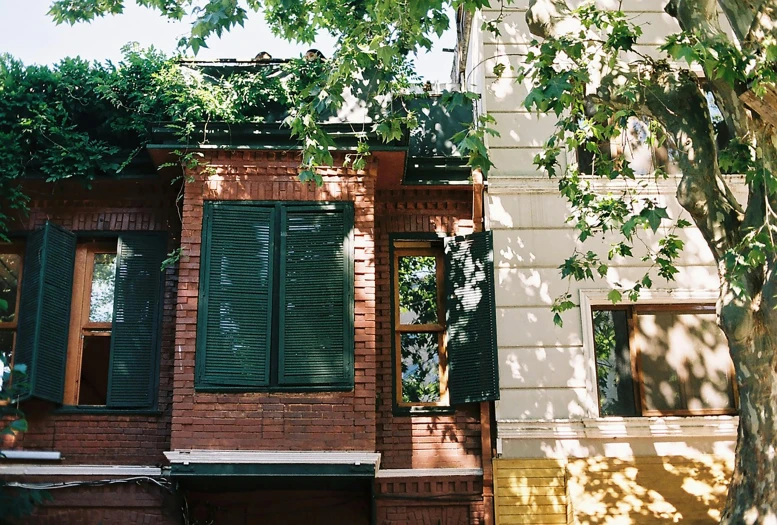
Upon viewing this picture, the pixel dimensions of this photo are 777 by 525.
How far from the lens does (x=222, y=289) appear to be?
1188cm

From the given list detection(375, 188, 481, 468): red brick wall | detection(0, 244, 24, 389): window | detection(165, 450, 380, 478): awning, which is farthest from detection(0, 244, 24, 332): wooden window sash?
detection(375, 188, 481, 468): red brick wall

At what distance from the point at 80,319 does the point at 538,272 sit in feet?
20.4

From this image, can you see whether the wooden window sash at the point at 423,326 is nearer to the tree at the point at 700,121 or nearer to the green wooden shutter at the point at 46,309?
the tree at the point at 700,121

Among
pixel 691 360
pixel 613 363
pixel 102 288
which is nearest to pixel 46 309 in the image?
pixel 102 288

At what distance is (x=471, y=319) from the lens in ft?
41.3

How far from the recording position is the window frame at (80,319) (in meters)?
12.4

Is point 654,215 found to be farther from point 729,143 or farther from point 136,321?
point 136,321

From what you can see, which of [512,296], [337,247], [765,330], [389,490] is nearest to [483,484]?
[389,490]

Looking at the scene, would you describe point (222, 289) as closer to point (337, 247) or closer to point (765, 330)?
point (337, 247)

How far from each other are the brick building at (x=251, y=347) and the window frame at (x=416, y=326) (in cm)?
3

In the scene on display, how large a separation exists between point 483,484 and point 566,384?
1.69 meters

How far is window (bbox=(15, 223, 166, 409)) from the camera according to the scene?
478 inches

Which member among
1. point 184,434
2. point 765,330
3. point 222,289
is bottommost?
point 184,434

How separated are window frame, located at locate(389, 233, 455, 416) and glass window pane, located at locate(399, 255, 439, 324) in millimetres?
71
